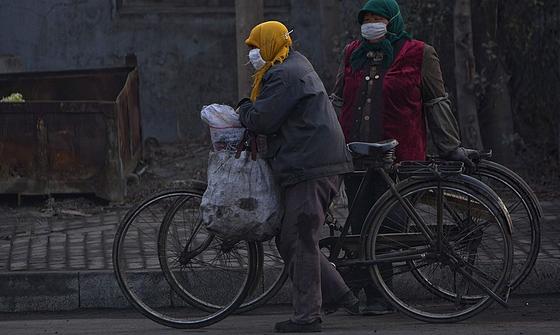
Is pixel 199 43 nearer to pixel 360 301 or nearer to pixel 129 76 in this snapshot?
pixel 129 76

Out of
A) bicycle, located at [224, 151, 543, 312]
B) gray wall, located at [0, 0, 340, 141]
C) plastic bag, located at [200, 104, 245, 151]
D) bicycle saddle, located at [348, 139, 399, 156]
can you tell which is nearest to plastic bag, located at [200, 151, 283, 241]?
plastic bag, located at [200, 104, 245, 151]

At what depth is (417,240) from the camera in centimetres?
684

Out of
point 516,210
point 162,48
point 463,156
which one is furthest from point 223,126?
point 162,48

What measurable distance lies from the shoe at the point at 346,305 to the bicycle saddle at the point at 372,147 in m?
0.75

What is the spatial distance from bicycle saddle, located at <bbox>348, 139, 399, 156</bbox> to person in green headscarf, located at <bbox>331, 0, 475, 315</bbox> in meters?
0.14

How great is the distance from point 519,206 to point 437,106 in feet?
2.36

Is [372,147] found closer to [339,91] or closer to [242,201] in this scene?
[339,91]

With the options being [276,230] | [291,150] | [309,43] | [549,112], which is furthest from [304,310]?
[309,43]

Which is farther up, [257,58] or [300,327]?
[257,58]

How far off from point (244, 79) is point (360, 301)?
3.32 m

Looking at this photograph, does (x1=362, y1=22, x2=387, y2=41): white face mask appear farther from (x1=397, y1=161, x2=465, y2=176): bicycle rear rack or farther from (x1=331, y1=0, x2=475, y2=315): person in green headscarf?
(x1=397, y1=161, x2=465, y2=176): bicycle rear rack

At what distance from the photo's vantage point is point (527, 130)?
12.6m

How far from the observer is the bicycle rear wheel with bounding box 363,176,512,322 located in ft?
21.9

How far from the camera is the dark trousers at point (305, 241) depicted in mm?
6477
